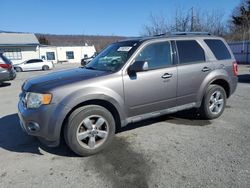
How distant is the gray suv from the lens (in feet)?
11.6

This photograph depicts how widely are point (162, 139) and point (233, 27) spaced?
46.9m

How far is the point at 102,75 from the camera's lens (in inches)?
152

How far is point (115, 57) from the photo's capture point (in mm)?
4535

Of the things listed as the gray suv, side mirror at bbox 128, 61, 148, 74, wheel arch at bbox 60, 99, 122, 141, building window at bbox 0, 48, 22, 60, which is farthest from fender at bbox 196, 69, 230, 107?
building window at bbox 0, 48, 22, 60

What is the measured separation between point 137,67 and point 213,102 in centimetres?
225

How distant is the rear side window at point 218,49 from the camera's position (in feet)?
16.8

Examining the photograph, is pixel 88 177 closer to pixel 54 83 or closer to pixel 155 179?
pixel 155 179

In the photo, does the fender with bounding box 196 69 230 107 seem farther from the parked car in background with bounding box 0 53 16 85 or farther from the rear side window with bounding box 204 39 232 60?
the parked car in background with bounding box 0 53 16 85

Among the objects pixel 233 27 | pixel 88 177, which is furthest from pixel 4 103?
pixel 233 27

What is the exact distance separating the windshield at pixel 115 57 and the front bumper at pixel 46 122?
1.25 m

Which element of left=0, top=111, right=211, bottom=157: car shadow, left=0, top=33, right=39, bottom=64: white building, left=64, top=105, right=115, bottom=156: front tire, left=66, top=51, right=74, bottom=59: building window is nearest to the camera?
left=64, top=105, right=115, bottom=156: front tire

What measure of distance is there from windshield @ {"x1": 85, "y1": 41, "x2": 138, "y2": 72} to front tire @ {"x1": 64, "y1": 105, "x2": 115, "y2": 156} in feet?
2.74

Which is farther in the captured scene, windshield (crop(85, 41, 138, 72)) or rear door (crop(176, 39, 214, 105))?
rear door (crop(176, 39, 214, 105))

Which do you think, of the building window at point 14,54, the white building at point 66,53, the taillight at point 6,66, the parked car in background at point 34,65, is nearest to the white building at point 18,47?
the building window at point 14,54
